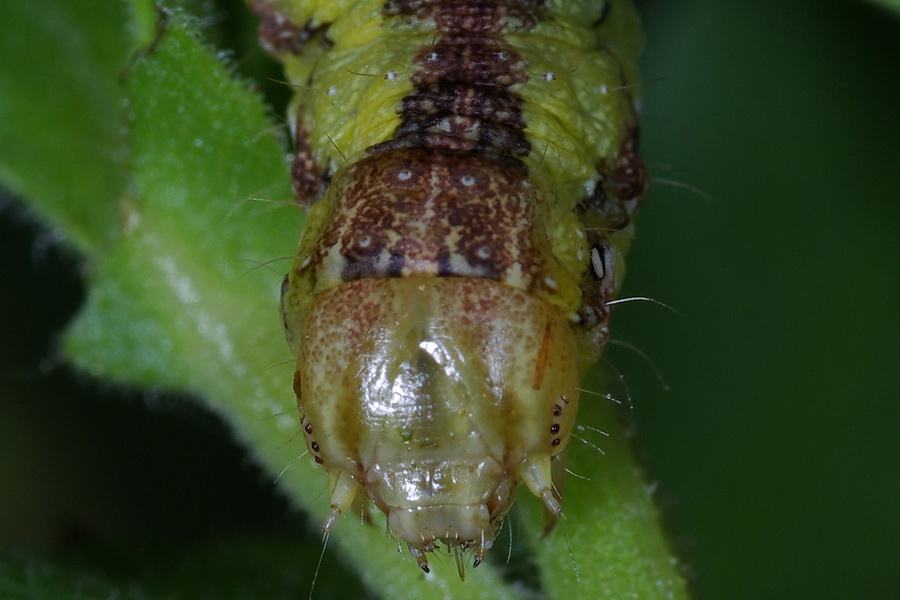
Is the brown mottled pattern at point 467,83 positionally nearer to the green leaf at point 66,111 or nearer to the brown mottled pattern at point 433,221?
the brown mottled pattern at point 433,221

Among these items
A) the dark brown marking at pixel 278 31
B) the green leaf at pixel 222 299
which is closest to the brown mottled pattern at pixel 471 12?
the dark brown marking at pixel 278 31

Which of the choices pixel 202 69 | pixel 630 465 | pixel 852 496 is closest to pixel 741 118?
pixel 852 496

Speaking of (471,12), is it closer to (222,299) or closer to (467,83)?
(467,83)

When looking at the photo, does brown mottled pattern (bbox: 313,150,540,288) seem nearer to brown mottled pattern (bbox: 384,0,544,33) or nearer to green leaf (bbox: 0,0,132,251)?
brown mottled pattern (bbox: 384,0,544,33)

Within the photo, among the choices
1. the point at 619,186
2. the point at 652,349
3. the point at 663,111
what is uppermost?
the point at 619,186

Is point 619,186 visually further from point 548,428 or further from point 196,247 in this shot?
point 196,247

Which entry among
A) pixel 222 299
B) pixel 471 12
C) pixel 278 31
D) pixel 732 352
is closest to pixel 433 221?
pixel 471 12

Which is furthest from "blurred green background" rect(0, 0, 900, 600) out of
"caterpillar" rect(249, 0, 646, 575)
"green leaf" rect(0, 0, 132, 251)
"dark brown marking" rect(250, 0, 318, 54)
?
"dark brown marking" rect(250, 0, 318, 54)
